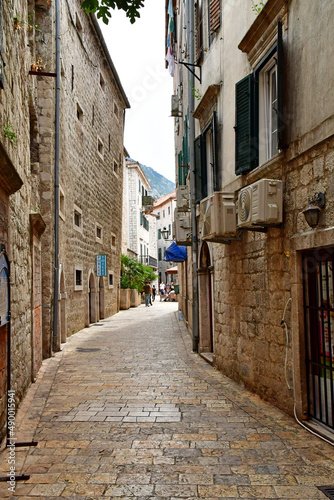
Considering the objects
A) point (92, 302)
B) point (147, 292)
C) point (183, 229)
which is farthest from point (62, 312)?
point (147, 292)

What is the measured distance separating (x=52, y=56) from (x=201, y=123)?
4387mm

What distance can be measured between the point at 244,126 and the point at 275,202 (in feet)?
5.49

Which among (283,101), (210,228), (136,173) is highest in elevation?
(136,173)

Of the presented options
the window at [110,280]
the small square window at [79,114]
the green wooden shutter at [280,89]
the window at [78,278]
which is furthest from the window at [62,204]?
the window at [110,280]

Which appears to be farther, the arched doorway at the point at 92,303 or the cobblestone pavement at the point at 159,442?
the arched doorway at the point at 92,303

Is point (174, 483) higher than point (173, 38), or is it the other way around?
point (173, 38)

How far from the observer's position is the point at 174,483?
365 cm

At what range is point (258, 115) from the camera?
636 cm

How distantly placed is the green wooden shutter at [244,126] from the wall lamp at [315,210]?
199 cm

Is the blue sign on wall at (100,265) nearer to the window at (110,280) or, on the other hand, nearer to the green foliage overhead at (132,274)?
the window at (110,280)

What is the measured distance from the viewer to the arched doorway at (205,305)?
33.8 feet

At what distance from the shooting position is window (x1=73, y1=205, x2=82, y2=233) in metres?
14.9

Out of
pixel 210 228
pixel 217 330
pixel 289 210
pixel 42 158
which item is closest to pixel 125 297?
pixel 42 158

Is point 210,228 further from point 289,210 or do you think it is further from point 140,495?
point 140,495
